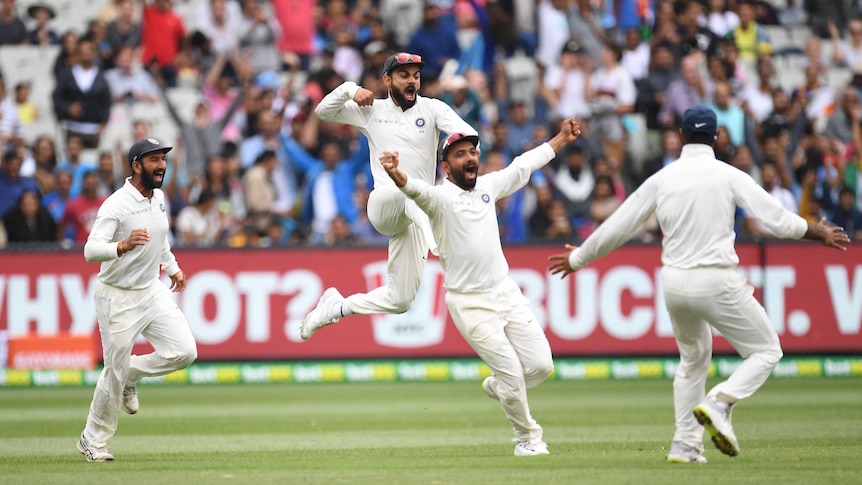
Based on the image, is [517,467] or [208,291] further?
[208,291]

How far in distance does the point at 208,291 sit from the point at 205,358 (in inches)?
32.6

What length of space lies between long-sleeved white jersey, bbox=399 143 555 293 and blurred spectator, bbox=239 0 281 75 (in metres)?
11.3

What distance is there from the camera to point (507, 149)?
62.2 feet

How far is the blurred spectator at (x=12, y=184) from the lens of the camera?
58.4ft

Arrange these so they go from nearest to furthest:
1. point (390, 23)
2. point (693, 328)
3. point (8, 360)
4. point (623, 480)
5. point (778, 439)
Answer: point (623, 480) < point (693, 328) < point (778, 439) < point (8, 360) < point (390, 23)

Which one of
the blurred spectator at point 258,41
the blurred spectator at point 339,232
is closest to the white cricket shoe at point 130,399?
the blurred spectator at point 339,232

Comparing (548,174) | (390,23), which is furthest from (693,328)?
(390,23)

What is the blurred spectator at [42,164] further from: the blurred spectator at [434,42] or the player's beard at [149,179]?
the player's beard at [149,179]

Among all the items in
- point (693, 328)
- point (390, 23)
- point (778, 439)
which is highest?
point (390, 23)

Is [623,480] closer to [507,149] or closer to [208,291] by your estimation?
[208,291]

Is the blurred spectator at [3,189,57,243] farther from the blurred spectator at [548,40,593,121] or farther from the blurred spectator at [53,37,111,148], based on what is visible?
the blurred spectator at [548,40,593,121]

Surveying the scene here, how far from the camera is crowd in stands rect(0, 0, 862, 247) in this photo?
18.3m

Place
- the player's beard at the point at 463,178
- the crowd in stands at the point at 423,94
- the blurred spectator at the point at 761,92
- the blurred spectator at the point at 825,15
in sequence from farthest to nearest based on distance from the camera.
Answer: the blurred spectator at the point at 825,15 < the blurred spectator at the point at 761,92 < the crowd in stands at the point at 423,94 < the player's beard at the point at 463,178

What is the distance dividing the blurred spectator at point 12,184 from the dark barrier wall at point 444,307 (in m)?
1.03
